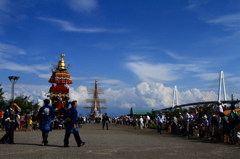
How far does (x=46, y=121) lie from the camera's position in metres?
11.8

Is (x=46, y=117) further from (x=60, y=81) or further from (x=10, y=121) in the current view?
(x=60, y=81)

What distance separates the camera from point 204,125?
59.8 feet

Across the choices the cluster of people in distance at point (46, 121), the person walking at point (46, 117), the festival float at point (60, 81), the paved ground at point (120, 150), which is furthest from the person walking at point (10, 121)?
the festival float at point (60, 81)

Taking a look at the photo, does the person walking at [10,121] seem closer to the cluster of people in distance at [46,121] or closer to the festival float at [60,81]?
the cluster of people in distance at [46,121]

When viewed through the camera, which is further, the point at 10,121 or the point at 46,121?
the point at 10,121

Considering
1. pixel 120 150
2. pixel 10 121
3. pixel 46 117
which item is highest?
pixel 46 117

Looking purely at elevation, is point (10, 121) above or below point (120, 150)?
above

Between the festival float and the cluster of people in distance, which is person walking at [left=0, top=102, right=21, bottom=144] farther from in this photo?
the festival float

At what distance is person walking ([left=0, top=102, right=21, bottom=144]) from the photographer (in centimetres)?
→ 1216

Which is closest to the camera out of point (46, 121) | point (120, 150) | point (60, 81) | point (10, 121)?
point (120, 150)

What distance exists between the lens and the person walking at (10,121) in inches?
479

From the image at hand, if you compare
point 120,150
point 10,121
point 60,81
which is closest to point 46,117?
point 10,121

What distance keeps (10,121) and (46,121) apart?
5.31 ft

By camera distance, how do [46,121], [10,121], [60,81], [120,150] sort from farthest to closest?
[60,81] → [10,121] → [46,121] → [120,150]
